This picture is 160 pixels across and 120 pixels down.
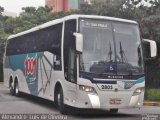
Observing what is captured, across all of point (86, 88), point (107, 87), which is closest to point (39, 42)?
point (86, 88)

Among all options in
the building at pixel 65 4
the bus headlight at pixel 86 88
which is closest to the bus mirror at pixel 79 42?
the bus headlight at pixel 86 88

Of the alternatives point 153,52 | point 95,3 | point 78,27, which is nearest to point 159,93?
point 153,52

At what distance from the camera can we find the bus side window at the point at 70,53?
1481 centimetres

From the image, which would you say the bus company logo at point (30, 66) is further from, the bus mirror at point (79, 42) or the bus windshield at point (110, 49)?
the bus mirror at point (79, 42)

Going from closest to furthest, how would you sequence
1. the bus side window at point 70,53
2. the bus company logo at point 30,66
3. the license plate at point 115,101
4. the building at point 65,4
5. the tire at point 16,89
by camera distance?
the license plate at point 115,101
the bus side window at point 70,53
the bus company logo at point 30,66
the tire at point 16,89
the building at point 65,4

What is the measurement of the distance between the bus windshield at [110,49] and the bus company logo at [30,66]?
569 centimetres

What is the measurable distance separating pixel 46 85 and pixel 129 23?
14.5ft

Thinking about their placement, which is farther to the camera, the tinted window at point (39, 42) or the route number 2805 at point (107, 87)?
the tinted window at point (39, 42)

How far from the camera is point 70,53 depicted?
15164mm

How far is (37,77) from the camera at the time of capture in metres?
19.7

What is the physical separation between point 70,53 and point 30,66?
6.18m

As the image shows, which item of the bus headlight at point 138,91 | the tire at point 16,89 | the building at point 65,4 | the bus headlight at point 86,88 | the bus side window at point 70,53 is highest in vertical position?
the building at point 65,4

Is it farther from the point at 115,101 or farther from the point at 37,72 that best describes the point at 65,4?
the point at 115,101

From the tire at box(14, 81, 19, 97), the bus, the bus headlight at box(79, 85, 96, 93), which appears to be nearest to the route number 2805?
the bus
